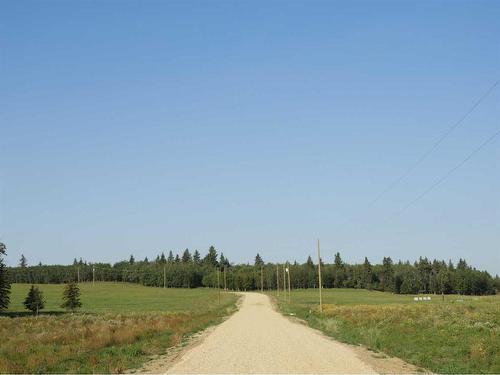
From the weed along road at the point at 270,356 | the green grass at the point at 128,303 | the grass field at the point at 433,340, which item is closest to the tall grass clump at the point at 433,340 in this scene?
the grass field at the point at 433,340

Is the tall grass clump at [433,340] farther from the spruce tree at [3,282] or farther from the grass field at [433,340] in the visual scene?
the spruce tree at [3,282]

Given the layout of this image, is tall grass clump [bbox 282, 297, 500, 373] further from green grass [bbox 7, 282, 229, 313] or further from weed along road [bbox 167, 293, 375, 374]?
green grass [bbox 7, 282, 229, 313]

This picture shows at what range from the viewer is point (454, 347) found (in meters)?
20.0

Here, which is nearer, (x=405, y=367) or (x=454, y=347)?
(x=405, y=367)

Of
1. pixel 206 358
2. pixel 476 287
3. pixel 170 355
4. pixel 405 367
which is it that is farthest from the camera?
pixel 476 287

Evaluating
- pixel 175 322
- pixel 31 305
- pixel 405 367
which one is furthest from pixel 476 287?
pixel 405 367

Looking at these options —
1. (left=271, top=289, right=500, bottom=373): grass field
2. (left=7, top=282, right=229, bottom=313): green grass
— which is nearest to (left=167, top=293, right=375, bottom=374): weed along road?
(left=271, top=289, right=500, bottom=373): grass field

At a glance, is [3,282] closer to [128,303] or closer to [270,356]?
[128,303]

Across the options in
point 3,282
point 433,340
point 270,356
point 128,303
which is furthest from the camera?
point 128,303

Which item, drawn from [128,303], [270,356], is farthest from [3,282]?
[270,356]

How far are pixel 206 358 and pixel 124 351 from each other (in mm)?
4587

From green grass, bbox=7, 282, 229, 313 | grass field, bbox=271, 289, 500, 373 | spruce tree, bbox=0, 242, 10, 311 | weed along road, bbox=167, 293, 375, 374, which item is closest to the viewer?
weed along road, bbox=167, 293, 375, 374

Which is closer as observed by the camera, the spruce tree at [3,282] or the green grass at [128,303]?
the spruce tree at [3,282]

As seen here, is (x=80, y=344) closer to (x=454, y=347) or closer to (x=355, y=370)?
(x=355, y=370)
